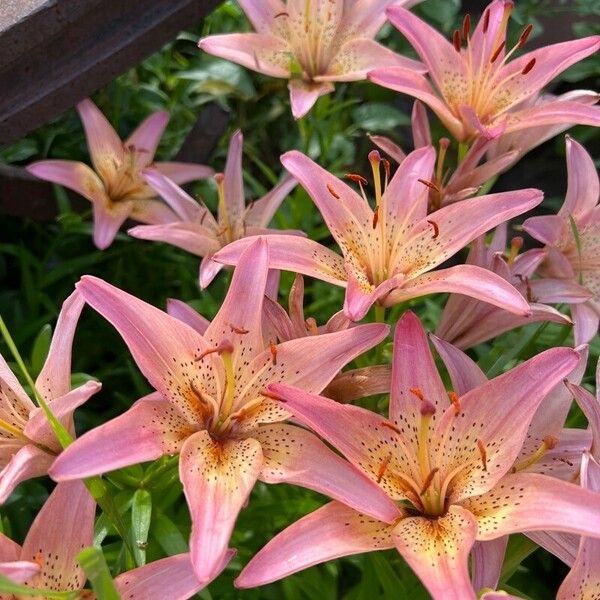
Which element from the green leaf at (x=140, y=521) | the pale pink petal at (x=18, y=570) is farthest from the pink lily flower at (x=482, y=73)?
the pale pink petal at (x=18, y=570)

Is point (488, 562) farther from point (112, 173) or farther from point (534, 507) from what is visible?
point (112, 173)

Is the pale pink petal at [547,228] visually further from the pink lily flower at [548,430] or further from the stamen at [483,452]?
the stamen at [483,452]

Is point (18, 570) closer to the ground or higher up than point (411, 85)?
closer to the ground

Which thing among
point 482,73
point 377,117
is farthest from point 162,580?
point 377,117

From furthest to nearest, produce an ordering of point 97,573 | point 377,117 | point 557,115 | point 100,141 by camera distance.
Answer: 1. point 377,117
2. point 100,141
3. point 557,115
4. point 97,573

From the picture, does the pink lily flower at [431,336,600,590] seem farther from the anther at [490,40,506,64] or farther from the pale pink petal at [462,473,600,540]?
the anther at [490,40,506,64]

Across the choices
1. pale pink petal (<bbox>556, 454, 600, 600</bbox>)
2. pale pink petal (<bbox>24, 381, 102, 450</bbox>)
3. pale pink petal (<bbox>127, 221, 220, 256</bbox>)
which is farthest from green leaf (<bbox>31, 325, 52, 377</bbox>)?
pale pink petal (<bbox>556, 454, 600, 600</bbox>)

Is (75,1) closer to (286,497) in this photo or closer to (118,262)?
(118,262)
